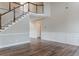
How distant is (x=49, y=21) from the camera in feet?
27.4

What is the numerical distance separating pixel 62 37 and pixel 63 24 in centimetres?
89

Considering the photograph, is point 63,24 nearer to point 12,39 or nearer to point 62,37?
point 62,37

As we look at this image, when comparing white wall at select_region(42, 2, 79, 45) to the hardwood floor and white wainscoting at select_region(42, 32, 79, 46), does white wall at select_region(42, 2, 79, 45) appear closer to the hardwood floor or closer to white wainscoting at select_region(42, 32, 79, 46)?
white wainscoting at select_region(42, 32, 79, 46)

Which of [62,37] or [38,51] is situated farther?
[62,37]

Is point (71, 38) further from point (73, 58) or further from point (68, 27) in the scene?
point (73, 58)

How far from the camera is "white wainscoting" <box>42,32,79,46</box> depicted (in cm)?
672

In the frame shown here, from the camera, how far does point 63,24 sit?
731 centimetres

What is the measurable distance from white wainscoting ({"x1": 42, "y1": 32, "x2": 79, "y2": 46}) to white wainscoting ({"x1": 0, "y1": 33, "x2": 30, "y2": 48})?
216 cm

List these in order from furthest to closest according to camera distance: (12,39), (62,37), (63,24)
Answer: (62,37) → (63,24) → (12,39)

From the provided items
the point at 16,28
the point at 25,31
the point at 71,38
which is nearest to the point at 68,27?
the point at 71,38

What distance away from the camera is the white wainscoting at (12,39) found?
544cm

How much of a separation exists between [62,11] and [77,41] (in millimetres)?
2188

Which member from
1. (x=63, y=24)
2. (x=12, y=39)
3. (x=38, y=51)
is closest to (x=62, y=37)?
(x=63, y=24)

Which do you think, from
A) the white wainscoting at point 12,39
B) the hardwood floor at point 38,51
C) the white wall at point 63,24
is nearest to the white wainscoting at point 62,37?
the white wall at point 63,24
